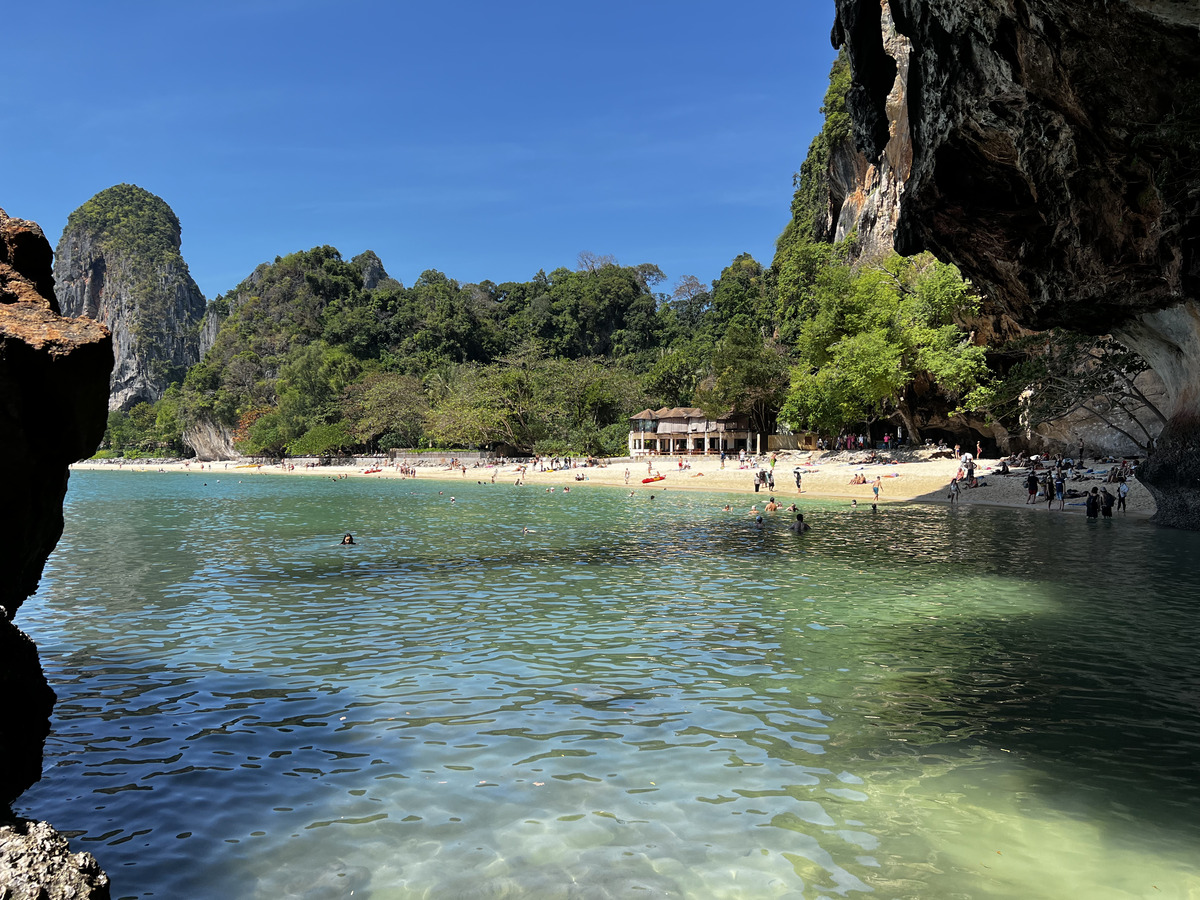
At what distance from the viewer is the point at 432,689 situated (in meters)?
9.94

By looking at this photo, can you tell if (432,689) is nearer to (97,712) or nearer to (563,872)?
(97,712)

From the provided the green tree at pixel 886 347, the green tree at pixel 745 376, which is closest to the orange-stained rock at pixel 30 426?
the green tree at pixel 886 347

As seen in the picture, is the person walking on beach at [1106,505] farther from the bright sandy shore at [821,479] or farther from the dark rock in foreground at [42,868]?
the dark rock in foreground at [42,868]

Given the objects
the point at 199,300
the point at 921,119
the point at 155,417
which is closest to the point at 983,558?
the point at 921,119

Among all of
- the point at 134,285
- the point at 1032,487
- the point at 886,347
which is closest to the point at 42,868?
the point at 1032,487

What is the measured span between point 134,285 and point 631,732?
659 feet

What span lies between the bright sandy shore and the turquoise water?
63.9ft

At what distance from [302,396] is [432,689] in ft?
297

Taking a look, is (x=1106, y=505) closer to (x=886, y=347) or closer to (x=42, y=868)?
(x=886, y=347)

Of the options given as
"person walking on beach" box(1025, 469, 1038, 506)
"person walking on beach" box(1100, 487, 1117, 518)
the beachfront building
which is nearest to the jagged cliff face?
the beachfront building

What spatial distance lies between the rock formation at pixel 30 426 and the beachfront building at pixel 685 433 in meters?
63.2

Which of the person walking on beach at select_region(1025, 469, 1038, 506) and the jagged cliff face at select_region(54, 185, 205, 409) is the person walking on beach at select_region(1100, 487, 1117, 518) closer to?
the person walking on beach at select_region(1025, 469, 1038, 506)

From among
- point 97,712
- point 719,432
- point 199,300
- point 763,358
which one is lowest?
point 97,712

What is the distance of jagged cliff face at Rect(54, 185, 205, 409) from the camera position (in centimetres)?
16462
